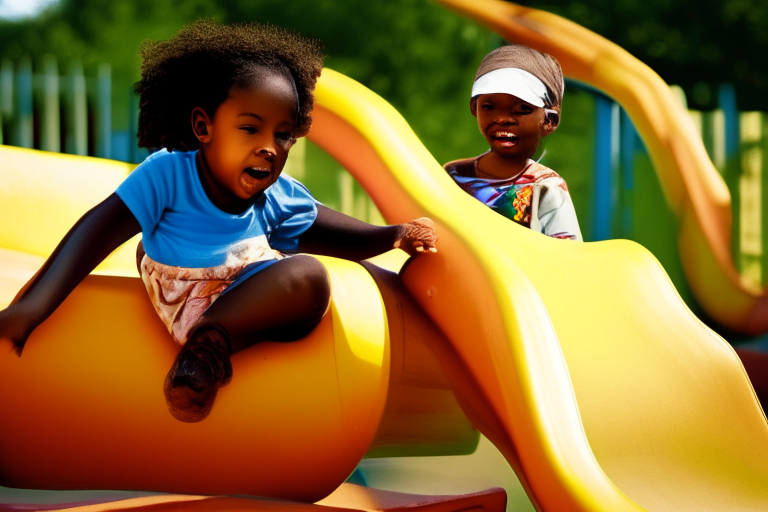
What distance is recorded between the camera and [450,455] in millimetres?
1381

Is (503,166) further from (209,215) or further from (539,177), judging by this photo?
(209,215)

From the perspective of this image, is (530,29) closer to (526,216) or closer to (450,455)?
(526,216)

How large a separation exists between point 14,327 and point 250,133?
1.46 feet

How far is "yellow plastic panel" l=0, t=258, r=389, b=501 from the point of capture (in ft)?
3.72

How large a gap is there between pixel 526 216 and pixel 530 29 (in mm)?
814

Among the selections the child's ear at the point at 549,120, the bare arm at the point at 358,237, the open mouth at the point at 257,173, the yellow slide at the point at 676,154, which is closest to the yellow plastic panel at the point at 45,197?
the bare arm at the point at 358,237

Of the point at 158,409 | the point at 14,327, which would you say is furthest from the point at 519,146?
the point at 14,327

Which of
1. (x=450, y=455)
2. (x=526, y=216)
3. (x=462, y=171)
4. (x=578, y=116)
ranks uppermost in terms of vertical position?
(x=578, y=116)

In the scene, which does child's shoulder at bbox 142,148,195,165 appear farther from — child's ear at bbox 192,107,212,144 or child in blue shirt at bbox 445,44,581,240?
child in blue shirt at bbox 445,44,581,240

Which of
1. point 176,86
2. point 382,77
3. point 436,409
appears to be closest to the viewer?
point 176,86

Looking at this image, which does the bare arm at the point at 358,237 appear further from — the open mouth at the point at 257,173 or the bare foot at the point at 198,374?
the bare foot at the point at 198,374

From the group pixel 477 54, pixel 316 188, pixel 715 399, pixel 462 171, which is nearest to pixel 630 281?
pixel 715 399

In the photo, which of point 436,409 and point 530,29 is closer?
point 436,409

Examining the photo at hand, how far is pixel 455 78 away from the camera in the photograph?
2350mm
